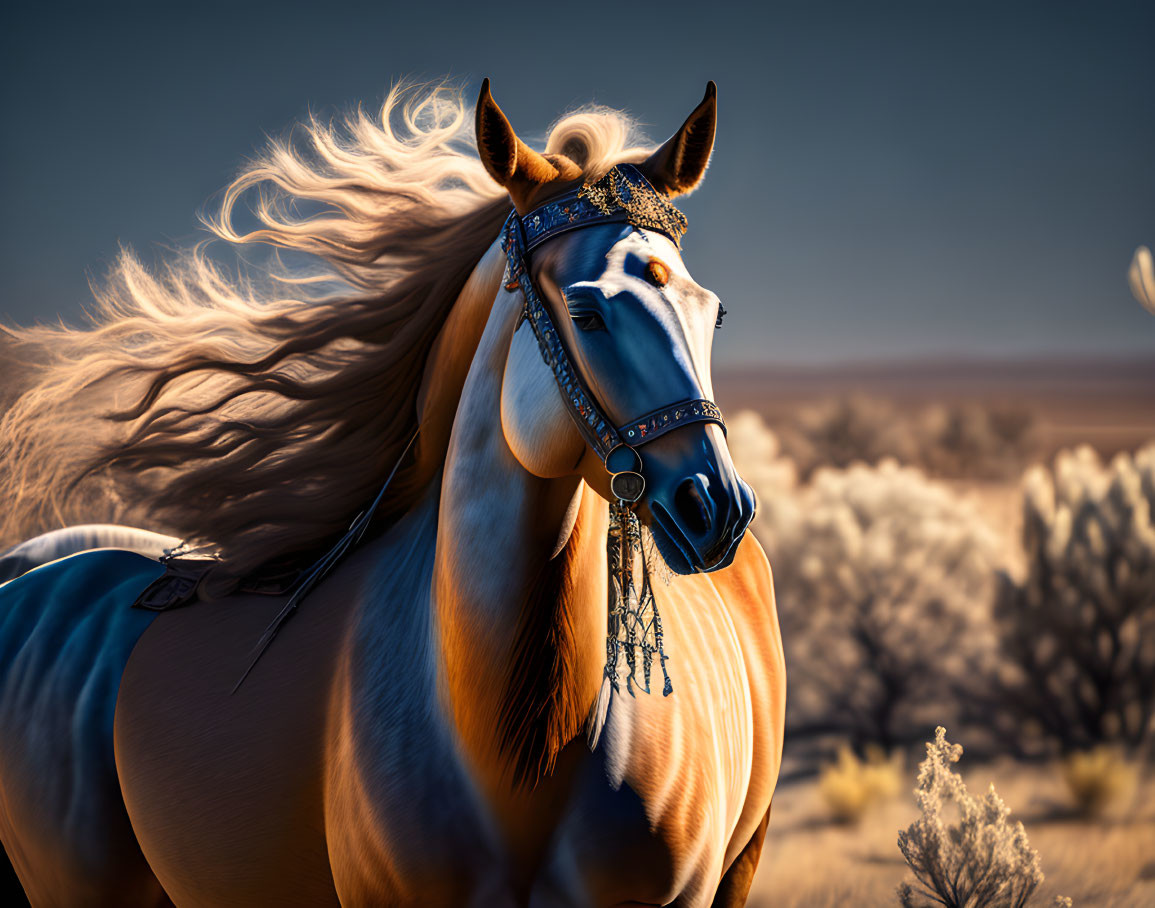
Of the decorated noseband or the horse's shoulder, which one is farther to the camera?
the horse's shoulder

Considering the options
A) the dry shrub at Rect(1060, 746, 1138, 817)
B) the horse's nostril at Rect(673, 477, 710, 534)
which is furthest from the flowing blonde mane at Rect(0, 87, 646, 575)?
the dry shrub at Rect(1060, 746, 1138, 817)

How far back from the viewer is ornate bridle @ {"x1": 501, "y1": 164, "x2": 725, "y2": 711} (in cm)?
144

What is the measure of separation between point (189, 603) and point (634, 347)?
152 centimetres

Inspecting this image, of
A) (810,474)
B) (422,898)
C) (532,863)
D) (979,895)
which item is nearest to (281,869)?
(422,898)

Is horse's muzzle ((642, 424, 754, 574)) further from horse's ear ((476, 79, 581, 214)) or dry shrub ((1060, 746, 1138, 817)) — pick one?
dry shrub ((1060, 746, 1138, 817))

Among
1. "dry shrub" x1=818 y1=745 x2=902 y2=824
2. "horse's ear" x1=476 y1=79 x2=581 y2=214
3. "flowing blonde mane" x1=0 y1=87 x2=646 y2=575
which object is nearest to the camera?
"horse's ear" x1=476 y1=79 x2=581 y2=214

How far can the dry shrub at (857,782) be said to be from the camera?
30.9ft

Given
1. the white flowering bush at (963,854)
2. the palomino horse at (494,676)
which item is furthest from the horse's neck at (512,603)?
the white flowering bush at (963,854)

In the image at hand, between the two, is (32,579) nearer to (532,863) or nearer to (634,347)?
(532,863)

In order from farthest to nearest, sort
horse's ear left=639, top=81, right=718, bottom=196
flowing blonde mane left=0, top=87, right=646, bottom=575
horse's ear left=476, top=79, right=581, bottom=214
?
flowing blonde mane left=0, top=87, right=646, bottom=575 < horse's ear left=639, top=81, right=718, bottom=196 < horse's ear left=476, top=79, right=581, bottom=214

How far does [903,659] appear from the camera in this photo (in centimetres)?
981

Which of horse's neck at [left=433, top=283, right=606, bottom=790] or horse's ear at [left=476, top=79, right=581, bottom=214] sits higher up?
horse's ear at [left=476, top=79, right=581, bottom=214]

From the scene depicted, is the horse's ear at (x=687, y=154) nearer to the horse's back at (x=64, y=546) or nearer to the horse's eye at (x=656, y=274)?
the horse's eye at (x=656, y=274)

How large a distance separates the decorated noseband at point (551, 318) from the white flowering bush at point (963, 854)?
6239 mm
